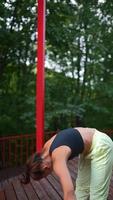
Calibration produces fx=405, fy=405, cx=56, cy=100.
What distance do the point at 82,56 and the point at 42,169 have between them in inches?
270

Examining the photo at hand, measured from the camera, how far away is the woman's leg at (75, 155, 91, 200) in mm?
2623

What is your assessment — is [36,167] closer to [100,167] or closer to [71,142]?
[71,142]

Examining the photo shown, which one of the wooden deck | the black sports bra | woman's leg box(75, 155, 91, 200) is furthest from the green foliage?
the black sports bra

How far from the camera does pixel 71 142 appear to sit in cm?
227

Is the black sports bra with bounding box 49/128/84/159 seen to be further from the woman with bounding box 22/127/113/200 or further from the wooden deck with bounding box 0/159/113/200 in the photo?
the wooden deck with bounding box 0/159/113/200

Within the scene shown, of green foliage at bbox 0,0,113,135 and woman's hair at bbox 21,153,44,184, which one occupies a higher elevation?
green foliage at bbox 0,0,113,135

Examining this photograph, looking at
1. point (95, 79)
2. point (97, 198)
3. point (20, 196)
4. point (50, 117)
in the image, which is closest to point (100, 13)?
point (95, 79)

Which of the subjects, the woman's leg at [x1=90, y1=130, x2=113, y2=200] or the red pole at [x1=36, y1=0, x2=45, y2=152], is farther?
A: the red pole at [x1=36, y1=0, x2=45, y2=152]

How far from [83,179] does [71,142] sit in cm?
54

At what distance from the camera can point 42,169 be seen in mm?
2137

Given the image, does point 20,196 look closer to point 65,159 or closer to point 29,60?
point 65,159

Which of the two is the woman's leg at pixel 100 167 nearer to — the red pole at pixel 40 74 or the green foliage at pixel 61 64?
the red pole at pixel 40 74

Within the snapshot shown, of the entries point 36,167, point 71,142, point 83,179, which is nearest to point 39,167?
point 36,167

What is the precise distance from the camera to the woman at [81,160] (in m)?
2.12
